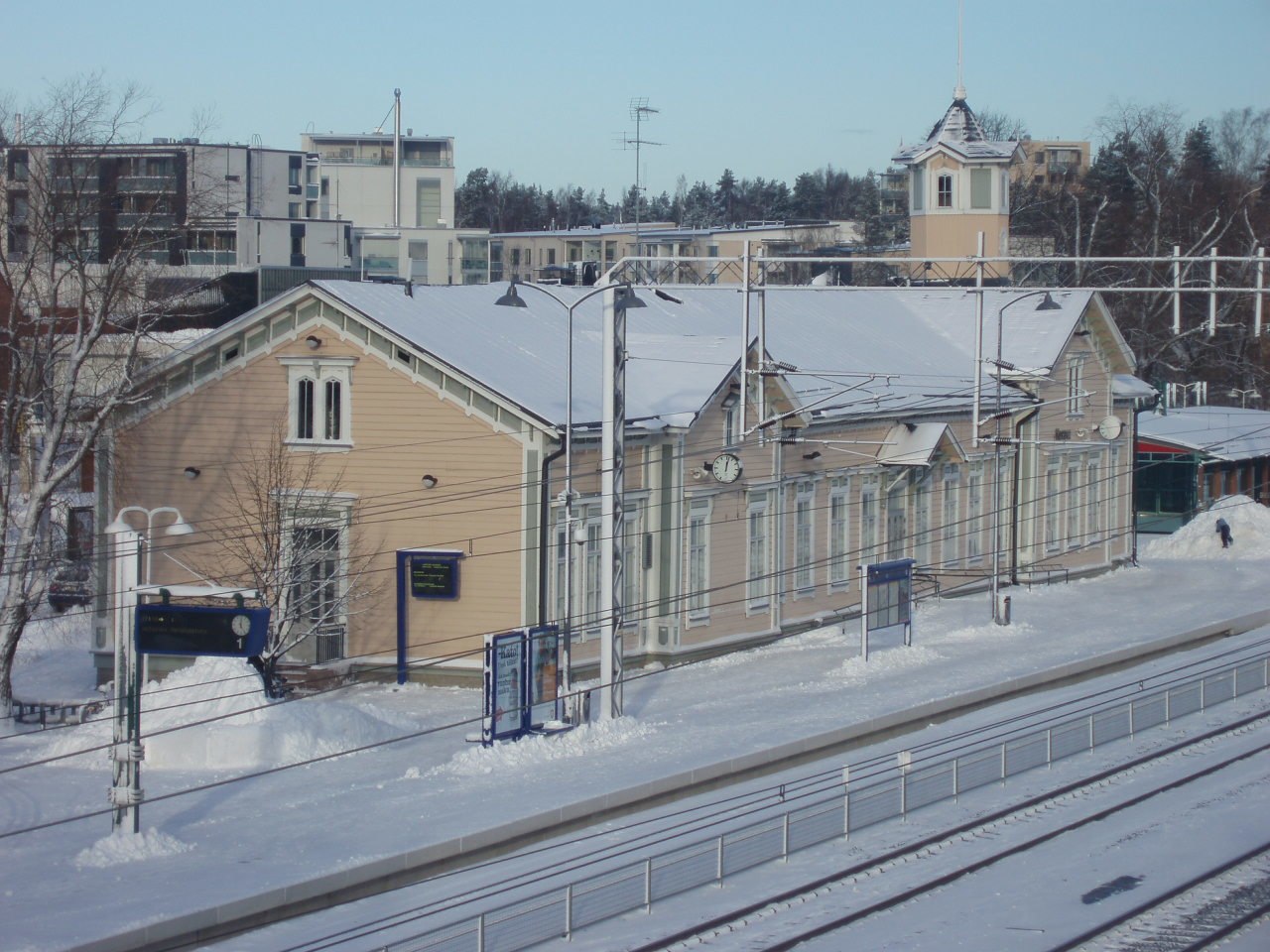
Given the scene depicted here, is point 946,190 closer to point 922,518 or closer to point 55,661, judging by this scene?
point 922,518

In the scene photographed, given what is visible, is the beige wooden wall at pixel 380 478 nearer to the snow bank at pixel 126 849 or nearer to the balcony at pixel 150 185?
the balcony at pixel 150 185

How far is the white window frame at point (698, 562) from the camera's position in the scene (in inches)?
1139

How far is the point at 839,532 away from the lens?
3347 cm

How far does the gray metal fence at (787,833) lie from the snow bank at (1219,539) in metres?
18.1

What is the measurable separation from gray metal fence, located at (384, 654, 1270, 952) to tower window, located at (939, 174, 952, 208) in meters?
23.7

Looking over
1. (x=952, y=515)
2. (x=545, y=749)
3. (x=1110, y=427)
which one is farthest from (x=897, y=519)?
(x=545, y=749)

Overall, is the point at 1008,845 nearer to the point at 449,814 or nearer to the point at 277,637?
the point at 449,814

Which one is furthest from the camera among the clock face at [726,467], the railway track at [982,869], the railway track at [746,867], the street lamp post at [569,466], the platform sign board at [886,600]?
the clock face at [726,467]

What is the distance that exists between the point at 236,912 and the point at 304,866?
1.40 metres

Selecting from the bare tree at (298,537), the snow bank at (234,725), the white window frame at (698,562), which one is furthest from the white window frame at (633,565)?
the snow bank at (234,725)

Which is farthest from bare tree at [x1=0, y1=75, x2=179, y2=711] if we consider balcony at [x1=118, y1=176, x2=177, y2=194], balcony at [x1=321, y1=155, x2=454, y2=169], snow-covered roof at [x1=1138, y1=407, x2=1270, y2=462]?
balcony at [x1=321, y1=155, x2=454, y2=169]

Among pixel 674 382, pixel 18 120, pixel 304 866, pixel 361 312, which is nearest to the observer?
pixel 304 866

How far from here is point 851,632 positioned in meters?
32.4

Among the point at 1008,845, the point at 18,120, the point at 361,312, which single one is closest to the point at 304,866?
the point at 1008,845
